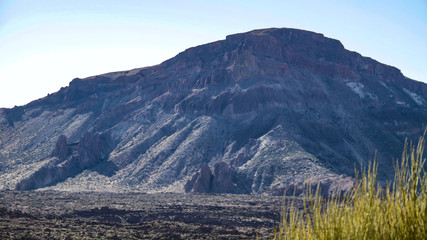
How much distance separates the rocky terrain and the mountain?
8.86 metres

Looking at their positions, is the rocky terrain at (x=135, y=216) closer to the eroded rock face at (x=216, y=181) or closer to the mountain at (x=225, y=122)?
the eroded rock face at (x=216, y=181)

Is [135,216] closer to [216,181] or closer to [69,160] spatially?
[216,181]

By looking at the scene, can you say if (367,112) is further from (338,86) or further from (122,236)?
(122,236)

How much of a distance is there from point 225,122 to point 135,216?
138 ft

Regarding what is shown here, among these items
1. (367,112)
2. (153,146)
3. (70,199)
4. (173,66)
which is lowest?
(70,199)

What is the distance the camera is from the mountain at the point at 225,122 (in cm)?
7356

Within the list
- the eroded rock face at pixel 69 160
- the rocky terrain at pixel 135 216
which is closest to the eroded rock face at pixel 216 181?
the rocky terrain at pixel 135 216

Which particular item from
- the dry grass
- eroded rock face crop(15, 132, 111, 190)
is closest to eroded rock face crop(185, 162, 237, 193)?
eroded rock face crop(15, 132, 111, 190)

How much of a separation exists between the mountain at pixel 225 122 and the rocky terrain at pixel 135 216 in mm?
8859

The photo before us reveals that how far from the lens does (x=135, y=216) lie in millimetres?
48906

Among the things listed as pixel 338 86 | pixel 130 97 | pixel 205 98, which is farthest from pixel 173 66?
pixel 338 86

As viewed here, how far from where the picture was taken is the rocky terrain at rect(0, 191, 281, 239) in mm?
38062

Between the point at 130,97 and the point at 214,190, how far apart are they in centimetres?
5123

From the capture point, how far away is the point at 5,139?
4102 inches
